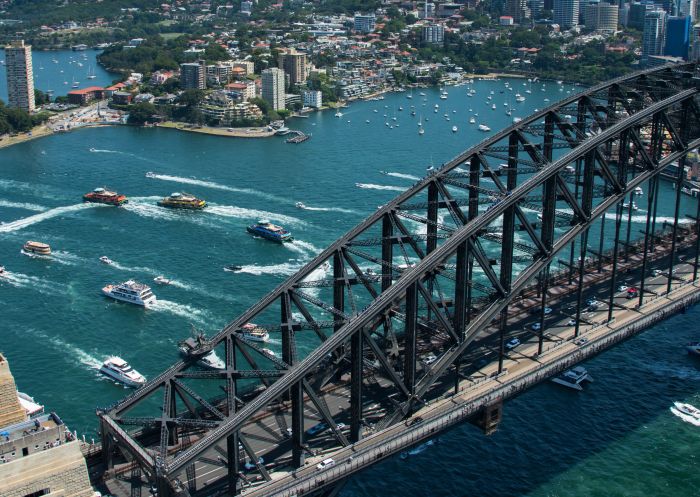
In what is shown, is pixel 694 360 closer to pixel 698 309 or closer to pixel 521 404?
pixel 698 309

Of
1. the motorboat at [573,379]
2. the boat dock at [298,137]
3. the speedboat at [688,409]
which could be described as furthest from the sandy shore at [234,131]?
the speedboat at [688,409]

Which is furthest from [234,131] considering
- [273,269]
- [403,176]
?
[273,269]

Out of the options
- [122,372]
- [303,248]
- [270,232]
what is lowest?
[122,372]

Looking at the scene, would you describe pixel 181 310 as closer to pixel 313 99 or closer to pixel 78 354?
pixel 78 354

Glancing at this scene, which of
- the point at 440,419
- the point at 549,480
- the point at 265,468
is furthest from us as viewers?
the point at 549,480

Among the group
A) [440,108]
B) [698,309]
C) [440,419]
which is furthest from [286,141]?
[440,419]

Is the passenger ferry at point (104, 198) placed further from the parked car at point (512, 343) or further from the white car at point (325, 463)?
the white car at point (325, 463)

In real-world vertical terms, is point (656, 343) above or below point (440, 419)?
below
